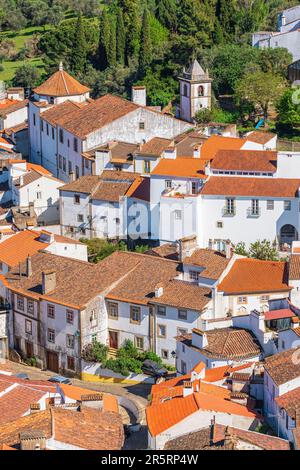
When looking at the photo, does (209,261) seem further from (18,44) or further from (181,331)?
(18,44)

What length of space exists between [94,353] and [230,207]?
439 inches

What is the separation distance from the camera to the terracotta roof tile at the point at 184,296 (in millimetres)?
57375

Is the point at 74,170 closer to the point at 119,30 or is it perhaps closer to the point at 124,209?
the point at 124,209

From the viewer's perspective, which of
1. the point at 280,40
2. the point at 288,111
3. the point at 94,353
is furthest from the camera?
the point at 280,40

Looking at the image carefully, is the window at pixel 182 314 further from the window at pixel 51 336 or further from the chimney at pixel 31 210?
the chimney at pixel 31 210

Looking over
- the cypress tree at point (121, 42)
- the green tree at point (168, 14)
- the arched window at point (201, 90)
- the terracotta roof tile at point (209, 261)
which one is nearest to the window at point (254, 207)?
the terracotta roof tile at point (209, 261)

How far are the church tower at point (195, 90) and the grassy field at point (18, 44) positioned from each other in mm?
30809

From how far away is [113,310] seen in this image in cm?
5956

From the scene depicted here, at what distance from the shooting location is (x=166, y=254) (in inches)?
2489

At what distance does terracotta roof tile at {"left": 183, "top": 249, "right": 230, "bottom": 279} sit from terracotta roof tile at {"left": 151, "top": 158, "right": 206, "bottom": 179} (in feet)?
20.2

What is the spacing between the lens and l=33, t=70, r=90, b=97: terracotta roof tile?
85625mm

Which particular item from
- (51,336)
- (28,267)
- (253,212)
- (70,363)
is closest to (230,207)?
(253,212)

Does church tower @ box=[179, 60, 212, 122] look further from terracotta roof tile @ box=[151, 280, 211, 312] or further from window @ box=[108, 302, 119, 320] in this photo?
window @ box=[108, 302, 119, 320]
